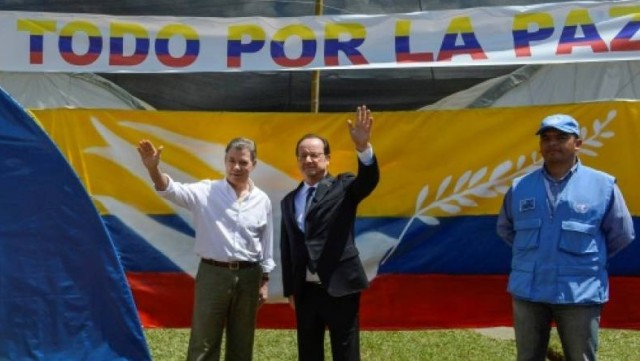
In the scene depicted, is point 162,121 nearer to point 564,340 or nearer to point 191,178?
point 191,178

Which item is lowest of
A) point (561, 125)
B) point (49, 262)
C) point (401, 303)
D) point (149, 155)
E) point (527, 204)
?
point (401, 303)

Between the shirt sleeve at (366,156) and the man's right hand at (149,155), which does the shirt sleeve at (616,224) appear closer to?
the shirt sleeve at (366,156)

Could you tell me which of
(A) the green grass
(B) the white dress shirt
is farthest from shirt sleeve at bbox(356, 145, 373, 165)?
(A) the green grass

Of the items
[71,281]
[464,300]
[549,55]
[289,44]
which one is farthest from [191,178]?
[549,55]

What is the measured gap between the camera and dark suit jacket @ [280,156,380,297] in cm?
504

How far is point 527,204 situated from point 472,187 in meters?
1.39

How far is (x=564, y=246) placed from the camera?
4617mm

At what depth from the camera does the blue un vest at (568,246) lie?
4602 mm

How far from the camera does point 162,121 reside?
6191 millimetres

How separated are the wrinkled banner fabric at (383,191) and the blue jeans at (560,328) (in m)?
1.40

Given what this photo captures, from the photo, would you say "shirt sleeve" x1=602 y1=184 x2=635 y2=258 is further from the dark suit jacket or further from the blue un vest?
the dark suit jacket

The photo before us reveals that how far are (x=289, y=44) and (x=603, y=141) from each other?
6.62ft

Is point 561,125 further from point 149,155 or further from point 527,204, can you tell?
point 149,155

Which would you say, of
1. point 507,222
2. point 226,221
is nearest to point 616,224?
point 507,222
